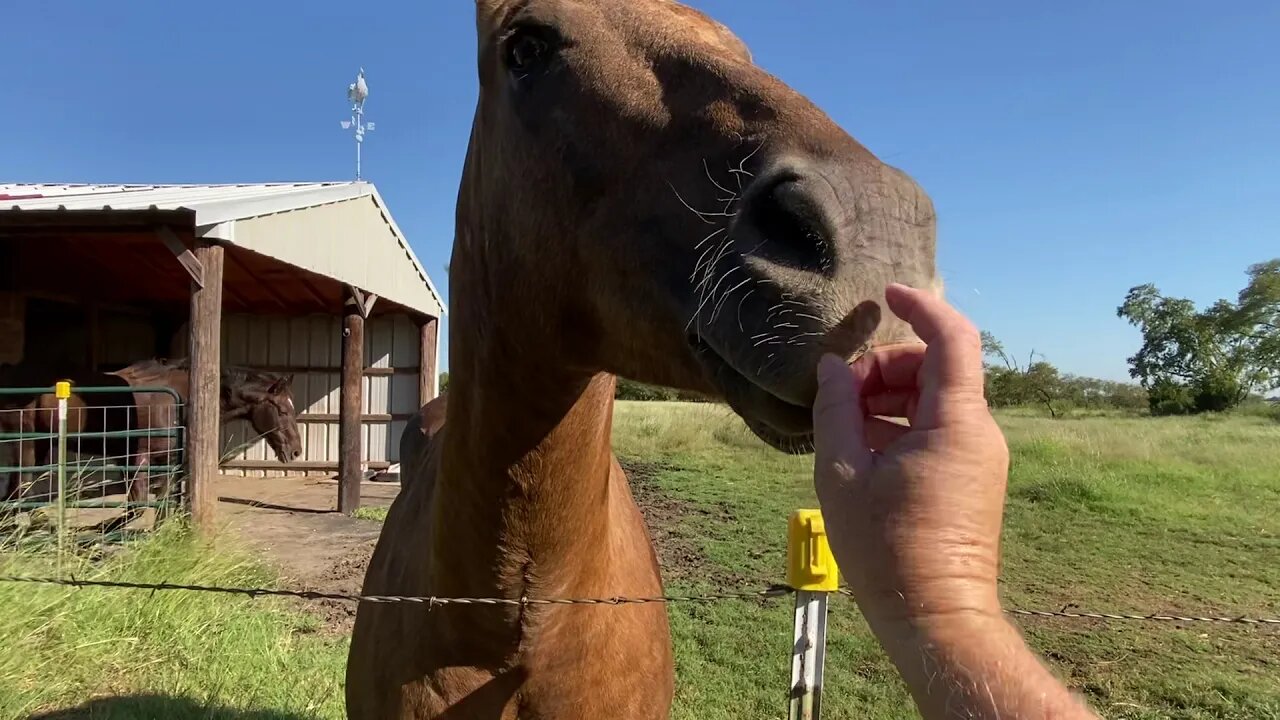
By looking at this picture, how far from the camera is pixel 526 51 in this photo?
156 centimetres

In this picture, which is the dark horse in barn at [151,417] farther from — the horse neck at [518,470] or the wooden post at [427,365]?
the horse neck at [518,470]

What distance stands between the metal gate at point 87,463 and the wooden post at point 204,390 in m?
0.16

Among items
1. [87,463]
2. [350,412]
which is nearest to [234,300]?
[350,412]

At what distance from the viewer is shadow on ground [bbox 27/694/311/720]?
160 inches

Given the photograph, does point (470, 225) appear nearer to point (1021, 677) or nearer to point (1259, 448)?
point (1021, 677)

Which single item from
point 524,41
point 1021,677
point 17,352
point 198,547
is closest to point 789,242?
point 1021,677

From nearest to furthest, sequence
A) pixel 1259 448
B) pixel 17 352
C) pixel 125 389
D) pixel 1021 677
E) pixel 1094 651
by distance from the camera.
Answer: pixel 1021 677, pixel 1094 651, pixel 125 389, pixel 17 352, pixel 1259 448

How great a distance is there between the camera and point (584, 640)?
1850 mm

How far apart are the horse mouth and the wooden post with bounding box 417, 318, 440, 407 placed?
12.7 meters

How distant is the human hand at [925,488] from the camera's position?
76 centimetres

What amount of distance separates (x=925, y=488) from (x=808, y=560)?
6.78 ft

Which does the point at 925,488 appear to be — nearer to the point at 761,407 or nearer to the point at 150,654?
the point at 761,407

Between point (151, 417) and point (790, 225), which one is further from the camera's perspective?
point (151, 417)

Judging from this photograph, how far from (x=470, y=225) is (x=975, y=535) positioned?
4.73 ft
